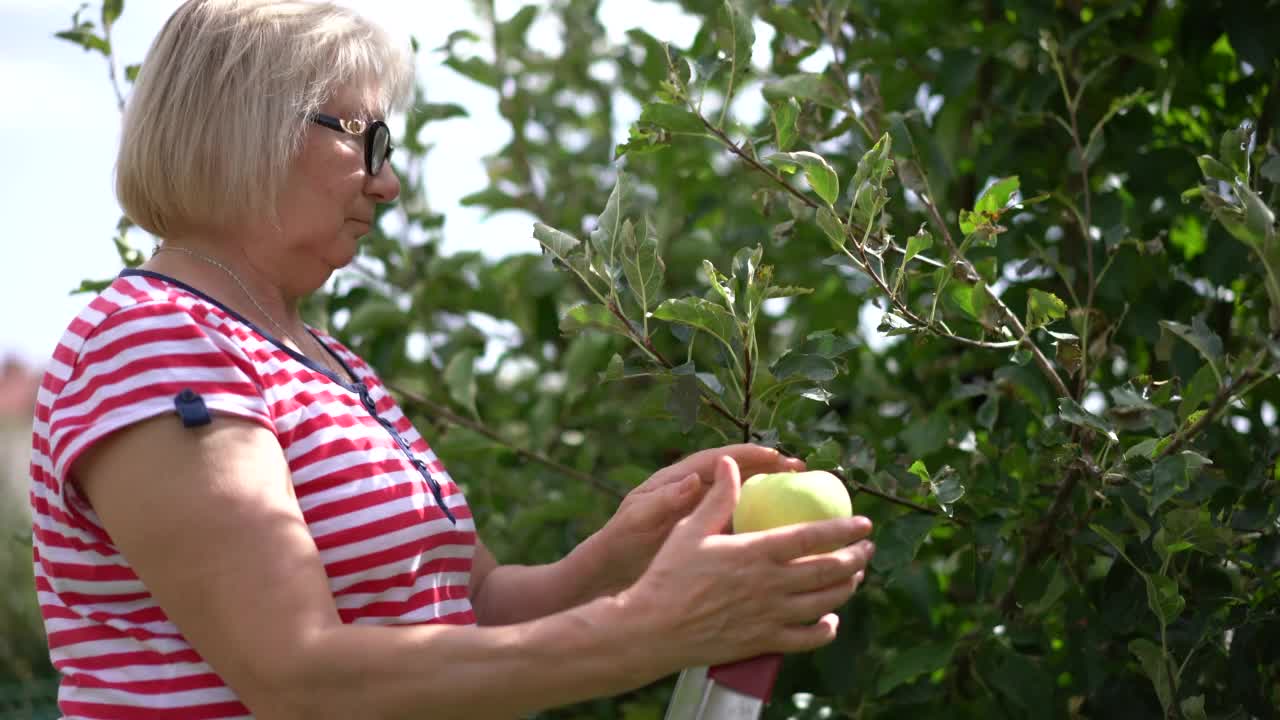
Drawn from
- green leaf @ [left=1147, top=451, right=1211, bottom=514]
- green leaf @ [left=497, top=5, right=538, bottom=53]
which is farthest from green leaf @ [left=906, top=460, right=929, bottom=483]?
green leaf @ [left=497, top=5, right=538, bottom=53]

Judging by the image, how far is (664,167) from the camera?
2604 millimetres

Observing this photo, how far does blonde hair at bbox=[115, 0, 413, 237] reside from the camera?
1.42 meters

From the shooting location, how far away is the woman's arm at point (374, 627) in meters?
1.13

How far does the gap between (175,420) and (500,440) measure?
1.13 metres

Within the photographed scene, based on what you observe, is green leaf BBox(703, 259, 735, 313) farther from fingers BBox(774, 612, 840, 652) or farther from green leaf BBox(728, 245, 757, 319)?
fingers BBox(774, 612, 840, 652)

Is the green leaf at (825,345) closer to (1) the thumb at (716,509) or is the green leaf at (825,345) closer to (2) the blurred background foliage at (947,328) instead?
(2) the blurred background foliage at (947,328)

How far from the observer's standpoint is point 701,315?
141 centimetres

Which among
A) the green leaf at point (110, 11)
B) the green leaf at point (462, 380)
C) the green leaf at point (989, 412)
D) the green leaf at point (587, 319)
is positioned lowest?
the green leaf at point (462, 380)

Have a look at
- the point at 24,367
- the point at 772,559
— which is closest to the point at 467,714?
the point at 772,559

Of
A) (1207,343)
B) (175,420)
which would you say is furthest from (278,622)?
(1207,343)

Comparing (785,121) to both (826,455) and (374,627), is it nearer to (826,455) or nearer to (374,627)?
(826,455)

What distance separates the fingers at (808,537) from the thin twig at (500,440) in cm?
102

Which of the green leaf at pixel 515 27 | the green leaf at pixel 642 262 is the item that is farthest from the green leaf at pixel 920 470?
the green leaf at pixel 515 27

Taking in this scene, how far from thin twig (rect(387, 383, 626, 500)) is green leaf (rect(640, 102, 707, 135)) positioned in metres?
0.77
